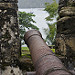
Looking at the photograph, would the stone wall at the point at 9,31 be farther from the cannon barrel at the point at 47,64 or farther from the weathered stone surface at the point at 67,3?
the weathered stone surface at the point at 67,3

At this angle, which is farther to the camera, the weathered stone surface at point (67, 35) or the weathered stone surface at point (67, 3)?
the weathered stone surface at point (67, 3)

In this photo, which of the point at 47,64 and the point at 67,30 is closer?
the point at 47,64

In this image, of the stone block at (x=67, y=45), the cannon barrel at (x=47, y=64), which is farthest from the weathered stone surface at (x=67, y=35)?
the cannon barrel at (x=47, y=64)

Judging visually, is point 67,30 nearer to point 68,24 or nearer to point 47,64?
point 68,24

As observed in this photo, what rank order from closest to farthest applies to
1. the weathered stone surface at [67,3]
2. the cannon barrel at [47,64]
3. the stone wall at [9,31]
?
the cannon barrel at [47,64] < the stone wall at [9,31] < the weathered stone surface at [67,3]

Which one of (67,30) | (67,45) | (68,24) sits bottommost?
(67,45)

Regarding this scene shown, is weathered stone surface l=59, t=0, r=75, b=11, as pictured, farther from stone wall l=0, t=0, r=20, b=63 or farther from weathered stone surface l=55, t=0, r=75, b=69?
stone wall l=0, t=0, r=20, b=63

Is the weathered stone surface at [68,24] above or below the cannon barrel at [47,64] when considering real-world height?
above

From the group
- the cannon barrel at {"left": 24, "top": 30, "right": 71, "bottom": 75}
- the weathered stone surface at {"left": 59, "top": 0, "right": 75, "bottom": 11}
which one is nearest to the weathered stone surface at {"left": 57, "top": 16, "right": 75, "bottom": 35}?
the weathered stone surface at {"left": 59, "top": 0, "right": 75, "bottom": 11}

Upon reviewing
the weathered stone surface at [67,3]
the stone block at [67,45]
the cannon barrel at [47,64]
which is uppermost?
the weathered stone surface at [67,3]

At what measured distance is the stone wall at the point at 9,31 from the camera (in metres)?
3.36

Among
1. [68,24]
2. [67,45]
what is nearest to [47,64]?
[67,45]

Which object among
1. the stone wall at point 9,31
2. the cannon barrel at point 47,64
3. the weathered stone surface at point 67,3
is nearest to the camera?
the cannon barrel at point 47,64

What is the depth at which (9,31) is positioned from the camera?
341 centimetres
